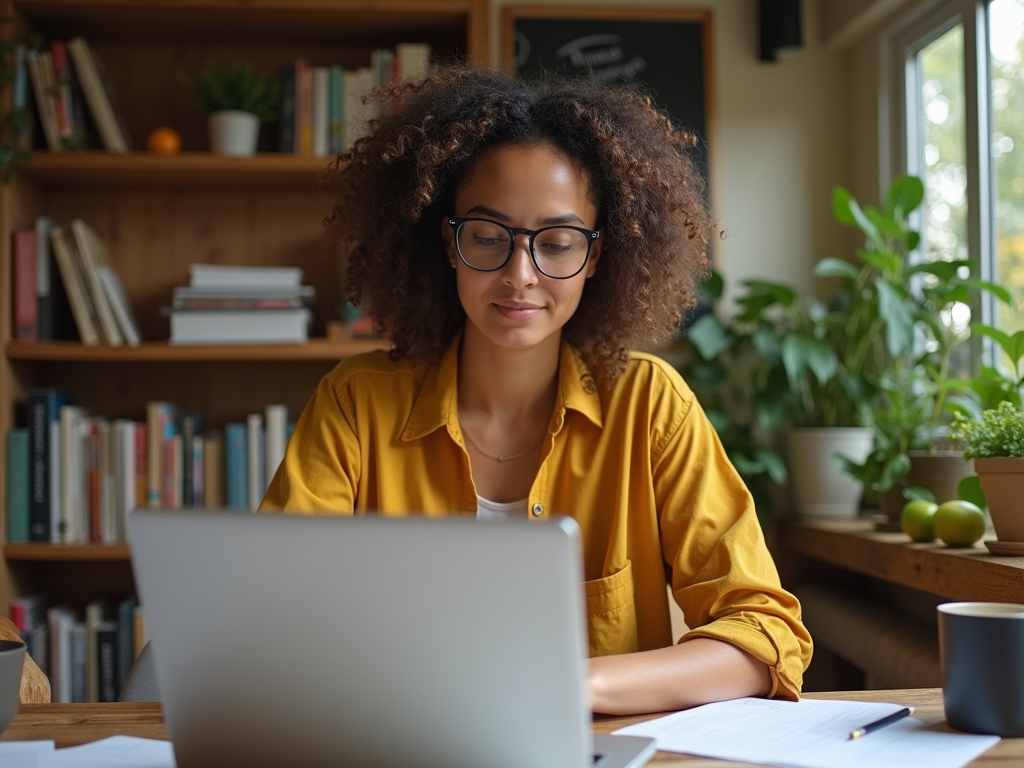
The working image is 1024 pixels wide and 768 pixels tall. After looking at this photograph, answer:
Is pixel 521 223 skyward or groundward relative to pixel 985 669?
skyward

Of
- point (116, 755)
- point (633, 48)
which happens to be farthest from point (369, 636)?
point (633, 48)

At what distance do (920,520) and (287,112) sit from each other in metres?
1.85

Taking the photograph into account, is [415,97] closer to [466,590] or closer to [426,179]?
[426,179]

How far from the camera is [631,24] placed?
296 cm

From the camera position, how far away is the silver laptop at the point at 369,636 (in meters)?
0.64

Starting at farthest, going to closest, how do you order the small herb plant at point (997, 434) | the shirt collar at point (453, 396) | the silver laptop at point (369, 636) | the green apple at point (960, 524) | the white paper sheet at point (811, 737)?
the green apple at point (960, 524)
the small herb plant at point (997, 434)
the shirt collar at point (453, 396)
the white paper sheet at point (811, 737)
the silver laptop at point (369, 636)

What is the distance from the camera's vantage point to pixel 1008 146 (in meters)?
2.31

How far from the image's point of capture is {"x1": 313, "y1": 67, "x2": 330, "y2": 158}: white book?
2734 mm

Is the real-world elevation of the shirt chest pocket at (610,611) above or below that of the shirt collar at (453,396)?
below

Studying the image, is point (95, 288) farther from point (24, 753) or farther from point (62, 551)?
point (24, 753)

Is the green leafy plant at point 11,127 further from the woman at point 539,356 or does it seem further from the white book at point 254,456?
the woman at point 539,356

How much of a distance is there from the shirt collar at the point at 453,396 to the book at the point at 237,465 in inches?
50.4

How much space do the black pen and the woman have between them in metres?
0.32

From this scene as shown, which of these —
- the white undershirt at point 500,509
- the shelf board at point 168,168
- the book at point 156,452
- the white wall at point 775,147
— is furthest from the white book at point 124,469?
the white wall at point 775,147
